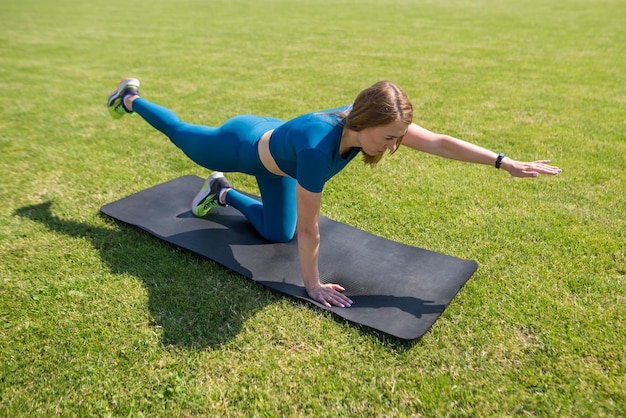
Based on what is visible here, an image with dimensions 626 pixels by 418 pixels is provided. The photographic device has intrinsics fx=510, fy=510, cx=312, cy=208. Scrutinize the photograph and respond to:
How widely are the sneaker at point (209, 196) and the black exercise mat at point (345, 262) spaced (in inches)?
2.8

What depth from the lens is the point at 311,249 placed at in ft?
8.81

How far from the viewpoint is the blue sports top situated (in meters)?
2.54

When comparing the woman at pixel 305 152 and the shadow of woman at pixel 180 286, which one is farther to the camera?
the shadow of woman at pixel 180 286

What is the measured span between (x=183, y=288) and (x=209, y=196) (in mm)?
932

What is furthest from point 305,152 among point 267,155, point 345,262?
point 345,262

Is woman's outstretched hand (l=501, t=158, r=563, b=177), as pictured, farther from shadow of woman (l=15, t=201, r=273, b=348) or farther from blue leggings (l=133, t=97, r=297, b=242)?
shadow of woman (l=15, t=201, r=273, b=348)

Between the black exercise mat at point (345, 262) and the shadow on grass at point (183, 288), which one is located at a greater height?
the black exercise mat at point (345, 262)

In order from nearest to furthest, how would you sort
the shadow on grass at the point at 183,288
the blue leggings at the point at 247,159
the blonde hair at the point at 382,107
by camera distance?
the blonde hair at the point at 382,107 → the shadow on grass at the point at 183,288 → the blue leggings at the point at 247,159

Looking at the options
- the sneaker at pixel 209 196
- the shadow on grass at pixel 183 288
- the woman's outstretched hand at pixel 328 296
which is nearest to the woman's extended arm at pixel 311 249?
the woman's outstretched hand at pixel 328 296

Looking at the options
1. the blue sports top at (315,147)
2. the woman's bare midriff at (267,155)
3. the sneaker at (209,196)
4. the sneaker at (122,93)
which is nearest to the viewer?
the blue sports top at (315,147)

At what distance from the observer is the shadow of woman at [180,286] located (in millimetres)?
2705

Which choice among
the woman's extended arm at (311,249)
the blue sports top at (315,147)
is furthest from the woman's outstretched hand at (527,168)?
the woman's extended arm at (311,249)

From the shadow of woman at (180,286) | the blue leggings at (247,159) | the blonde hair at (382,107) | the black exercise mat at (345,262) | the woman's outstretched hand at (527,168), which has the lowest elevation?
the shadow of woman at (180,286)

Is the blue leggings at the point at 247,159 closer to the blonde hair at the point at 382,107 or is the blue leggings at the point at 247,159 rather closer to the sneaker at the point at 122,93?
the sneaker at the point at 122,93
